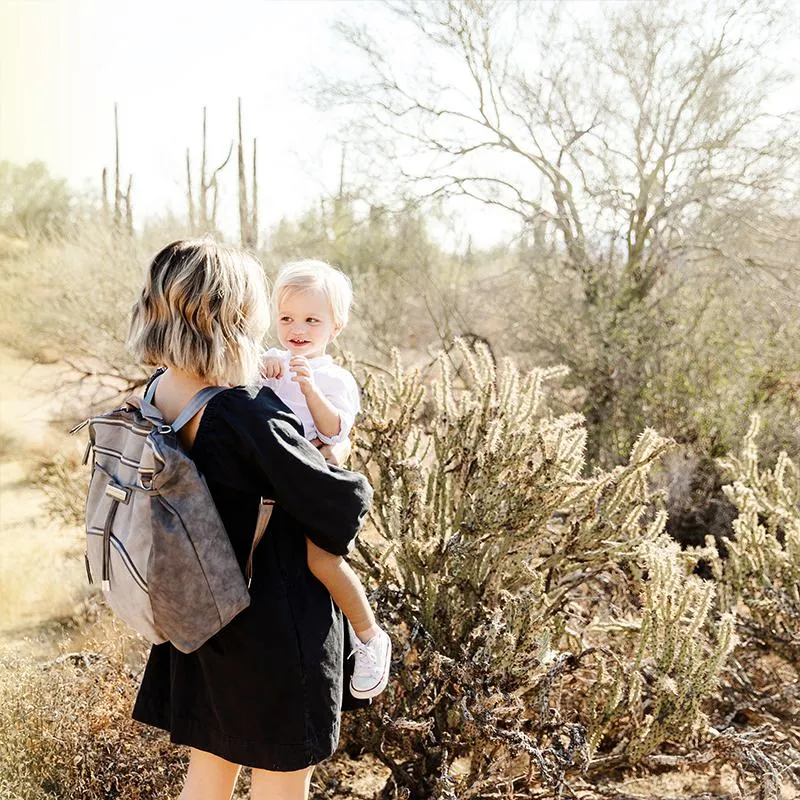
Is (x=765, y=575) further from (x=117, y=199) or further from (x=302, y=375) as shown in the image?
(x=117, y=199)

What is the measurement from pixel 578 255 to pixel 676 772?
5.70 m

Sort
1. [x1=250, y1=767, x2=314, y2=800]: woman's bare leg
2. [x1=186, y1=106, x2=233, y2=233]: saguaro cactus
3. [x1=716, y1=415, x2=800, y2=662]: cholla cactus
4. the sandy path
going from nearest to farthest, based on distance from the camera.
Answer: [x1=250, y1=767, x2=314, y2=800]: woman's bare leg
[x1=716, y1=415, x2=800, y2=662]: cholla cactus
the sandy path
[x1=186, y1=106, x2=233, y2=233]: saguaro cactus

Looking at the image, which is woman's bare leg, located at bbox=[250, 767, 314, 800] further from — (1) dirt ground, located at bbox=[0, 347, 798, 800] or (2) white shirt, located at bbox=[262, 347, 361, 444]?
(1) dirt ground, located at bbox=[0, 347, 798, 800]

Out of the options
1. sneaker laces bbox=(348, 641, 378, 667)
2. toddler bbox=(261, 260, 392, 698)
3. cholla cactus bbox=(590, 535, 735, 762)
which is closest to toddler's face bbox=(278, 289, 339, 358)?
toddler bbox=(261, 260, 392, 698)

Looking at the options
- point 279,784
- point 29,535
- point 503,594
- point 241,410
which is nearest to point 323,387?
point 241,410

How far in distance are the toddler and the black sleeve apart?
0.13 metres

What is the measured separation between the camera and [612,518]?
123 inches

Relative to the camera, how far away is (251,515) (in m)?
1.83

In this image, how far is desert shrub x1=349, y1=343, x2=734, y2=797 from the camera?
285 centimetres

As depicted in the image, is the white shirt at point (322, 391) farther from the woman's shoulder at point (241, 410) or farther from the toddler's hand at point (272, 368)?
the woman's shoulder at point (241, 410)

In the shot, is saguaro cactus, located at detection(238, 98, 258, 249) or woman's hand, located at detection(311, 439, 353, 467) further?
saguaro cactus, located at detection(238, 98, 258, 249)

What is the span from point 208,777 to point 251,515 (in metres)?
0.66

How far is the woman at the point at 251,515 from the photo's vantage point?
174 centimetres

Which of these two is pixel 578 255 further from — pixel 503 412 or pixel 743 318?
pixel 503 412
